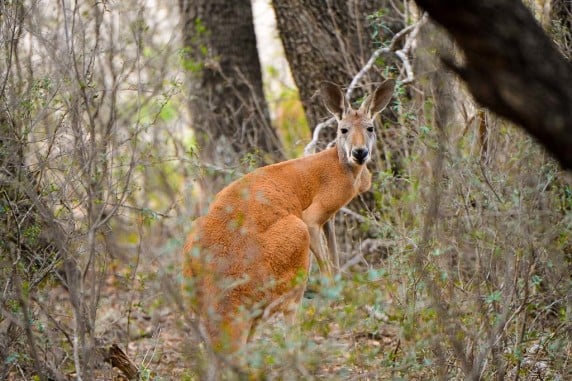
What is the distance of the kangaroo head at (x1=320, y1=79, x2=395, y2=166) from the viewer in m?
7.34

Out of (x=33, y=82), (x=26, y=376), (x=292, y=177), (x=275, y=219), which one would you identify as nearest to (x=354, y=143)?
(x=292, y=177)

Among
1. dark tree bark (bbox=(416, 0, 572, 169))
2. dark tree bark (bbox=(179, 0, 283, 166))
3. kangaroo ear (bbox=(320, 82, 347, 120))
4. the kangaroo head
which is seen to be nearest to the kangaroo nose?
the kangaroo head

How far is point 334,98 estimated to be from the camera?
25.7 feet

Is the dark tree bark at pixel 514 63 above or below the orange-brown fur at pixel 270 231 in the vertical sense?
above

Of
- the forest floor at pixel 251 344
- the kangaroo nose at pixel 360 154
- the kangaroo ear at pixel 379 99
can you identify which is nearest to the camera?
the forest floor at pixel 251 344

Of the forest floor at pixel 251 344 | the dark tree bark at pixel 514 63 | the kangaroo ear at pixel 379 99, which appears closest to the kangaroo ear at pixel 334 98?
the kangaroo ear at pixel 379 99

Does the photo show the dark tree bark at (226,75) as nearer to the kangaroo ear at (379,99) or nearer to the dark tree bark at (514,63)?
the kangaroo ear at (379,99)

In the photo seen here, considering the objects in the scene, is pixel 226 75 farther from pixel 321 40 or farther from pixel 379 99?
pixel 379 99

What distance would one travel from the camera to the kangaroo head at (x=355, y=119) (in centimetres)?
734

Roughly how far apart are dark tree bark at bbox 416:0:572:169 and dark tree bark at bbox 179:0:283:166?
8222mm

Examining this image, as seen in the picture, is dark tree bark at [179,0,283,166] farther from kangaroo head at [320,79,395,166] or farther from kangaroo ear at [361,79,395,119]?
kangaroo ear at [361,79,395,119]

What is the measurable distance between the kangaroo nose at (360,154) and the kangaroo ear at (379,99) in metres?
0.53

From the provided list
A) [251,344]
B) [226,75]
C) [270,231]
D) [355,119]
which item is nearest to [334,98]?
[355,119]

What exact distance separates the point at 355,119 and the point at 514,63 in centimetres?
440
